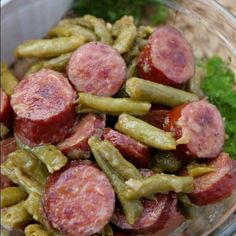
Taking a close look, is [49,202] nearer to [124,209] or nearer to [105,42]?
[124,209]

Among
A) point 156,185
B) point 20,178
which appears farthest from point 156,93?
point 20,178

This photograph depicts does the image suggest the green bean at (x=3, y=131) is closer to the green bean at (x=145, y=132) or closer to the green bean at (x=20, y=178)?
the green bean at (x=20, y=178)

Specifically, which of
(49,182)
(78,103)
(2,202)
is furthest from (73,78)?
(2,202)

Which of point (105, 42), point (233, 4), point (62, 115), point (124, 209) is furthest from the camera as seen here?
Result: point (233, 4)

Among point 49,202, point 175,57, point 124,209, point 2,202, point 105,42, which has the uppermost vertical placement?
point 175,57

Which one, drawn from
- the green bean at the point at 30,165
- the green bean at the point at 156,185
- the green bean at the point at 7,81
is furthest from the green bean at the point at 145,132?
the green bean at the point at 7,81

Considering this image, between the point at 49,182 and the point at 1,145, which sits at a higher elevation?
the point at 49,182

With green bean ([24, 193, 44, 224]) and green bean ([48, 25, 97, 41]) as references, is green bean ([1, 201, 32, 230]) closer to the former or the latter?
green bean ([24, 193, 44, 224])
